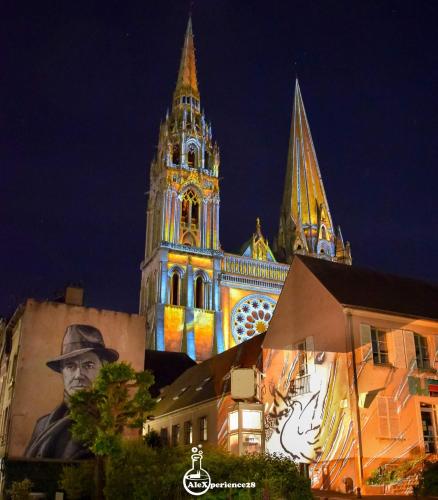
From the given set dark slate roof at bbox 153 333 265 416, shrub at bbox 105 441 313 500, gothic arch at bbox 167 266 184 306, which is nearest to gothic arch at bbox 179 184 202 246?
gothic arch at bbox 167 266 184 306

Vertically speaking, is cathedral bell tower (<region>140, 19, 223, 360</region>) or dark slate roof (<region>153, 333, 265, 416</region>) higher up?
cathedral bell tower (<region>140, 19, 223, 360</region>)

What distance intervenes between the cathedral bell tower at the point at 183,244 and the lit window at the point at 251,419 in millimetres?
27356

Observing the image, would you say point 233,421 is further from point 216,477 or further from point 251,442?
point 216,477

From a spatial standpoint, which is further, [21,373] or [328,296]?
[21,373]

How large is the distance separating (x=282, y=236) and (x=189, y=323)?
2202cm

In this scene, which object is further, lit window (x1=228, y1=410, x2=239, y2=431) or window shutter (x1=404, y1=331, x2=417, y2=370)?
lit window (x1=228, y1=410, x2=239, y2=431)

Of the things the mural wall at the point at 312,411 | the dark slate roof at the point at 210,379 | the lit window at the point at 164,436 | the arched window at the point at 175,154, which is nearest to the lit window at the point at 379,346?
the mural wall at the point at 312,411

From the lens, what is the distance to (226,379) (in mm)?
25641

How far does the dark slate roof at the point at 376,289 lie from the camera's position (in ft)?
68.7

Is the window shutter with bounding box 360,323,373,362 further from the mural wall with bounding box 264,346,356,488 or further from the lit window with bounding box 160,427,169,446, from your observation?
the lit window with bounding box 160,427,169,446

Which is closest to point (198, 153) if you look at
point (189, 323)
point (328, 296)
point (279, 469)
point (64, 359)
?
point (189, 323)

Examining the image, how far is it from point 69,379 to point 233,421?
8171mm

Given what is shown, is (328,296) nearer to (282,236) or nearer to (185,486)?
(185,486)

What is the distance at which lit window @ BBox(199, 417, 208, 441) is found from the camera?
2538 cm
